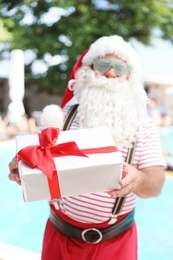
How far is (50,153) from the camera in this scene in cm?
104

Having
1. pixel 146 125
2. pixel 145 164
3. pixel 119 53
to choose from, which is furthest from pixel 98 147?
pixel 119 53

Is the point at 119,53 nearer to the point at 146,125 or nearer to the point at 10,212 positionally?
the point at 146,125

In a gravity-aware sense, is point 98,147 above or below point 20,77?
above

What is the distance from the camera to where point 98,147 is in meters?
1.08

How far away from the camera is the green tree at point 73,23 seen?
12.4 m

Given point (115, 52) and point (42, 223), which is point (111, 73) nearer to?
point (115, 52)

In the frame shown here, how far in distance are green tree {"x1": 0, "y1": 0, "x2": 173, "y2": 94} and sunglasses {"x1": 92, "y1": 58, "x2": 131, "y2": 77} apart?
11.0 meters

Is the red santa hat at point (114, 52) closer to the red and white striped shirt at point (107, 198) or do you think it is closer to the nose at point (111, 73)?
the nose at point (111, 73)

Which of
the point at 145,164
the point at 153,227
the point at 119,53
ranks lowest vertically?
the point at 153,227

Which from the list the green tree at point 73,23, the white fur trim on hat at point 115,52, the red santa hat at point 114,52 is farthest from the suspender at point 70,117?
the green tree at point 73,23

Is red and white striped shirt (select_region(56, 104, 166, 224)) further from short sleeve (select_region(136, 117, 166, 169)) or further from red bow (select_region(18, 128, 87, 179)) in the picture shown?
red bow (select_region(18, 128, 87, 179))

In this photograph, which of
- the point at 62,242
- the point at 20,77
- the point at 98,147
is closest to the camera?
the point at 98,147

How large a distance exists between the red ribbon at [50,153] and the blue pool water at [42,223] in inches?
93.1

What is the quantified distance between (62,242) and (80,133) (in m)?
0.59
